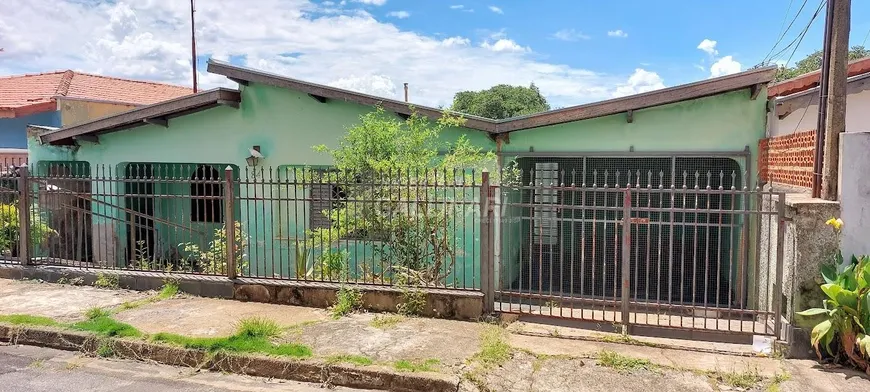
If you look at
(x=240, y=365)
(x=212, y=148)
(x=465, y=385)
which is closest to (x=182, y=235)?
(x=212, y=148)

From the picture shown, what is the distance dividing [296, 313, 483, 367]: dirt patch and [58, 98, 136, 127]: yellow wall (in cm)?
1230

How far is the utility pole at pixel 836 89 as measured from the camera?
473 centimetres

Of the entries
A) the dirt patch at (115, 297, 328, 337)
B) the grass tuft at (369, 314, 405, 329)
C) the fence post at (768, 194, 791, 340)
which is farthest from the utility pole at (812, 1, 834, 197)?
the dirt patch at (115, 297, 328, 337)

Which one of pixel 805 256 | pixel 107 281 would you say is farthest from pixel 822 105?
pixel 107 281

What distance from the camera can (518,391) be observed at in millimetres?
4434

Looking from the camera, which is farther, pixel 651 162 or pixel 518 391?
pixel 651 162

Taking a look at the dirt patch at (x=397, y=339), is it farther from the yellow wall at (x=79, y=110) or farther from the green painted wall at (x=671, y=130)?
the yellow wall at (x=79, y=110)

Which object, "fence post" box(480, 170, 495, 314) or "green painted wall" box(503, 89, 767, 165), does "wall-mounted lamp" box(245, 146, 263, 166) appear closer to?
"green painted wall" box(503, 89, 767, 165)

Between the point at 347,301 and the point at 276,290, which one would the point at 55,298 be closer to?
the point at 276,290

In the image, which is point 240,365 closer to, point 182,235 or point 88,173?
point 182,235

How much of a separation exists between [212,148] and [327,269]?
407cm

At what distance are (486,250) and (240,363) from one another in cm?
259

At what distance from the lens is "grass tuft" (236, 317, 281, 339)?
539cm

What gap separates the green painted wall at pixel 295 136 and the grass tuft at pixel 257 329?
70.6 inches
